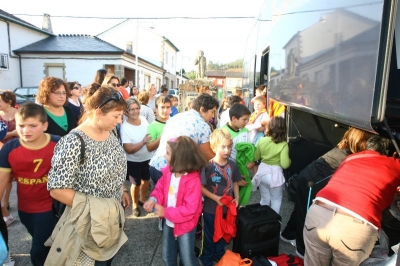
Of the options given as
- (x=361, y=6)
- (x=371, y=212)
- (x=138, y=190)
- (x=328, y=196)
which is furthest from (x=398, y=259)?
(x=138, y=190)

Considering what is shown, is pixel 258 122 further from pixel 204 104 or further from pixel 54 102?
pixel 54 102

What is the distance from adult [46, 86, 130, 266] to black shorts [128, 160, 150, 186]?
187 centimetres

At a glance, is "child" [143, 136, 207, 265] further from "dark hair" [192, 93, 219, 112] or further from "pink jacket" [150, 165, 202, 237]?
"dark hair" [192, 93, 219, 112]

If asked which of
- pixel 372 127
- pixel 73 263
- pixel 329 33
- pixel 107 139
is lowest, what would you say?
pixel 73 263

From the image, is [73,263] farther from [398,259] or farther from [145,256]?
[398,259]

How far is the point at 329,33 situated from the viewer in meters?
2.02

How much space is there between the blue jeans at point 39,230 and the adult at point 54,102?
3.36 feet

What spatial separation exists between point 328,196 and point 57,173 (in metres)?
1.91

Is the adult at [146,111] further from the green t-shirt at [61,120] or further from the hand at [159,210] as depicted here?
the hand at [159,210]

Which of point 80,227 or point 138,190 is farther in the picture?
point 138,190

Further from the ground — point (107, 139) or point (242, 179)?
point (107, 139)

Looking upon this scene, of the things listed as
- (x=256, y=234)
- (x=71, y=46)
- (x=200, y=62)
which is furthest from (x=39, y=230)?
(x=71, y=46)

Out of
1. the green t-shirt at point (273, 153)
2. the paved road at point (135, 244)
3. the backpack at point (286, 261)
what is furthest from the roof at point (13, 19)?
the backpack at point (286, 261)

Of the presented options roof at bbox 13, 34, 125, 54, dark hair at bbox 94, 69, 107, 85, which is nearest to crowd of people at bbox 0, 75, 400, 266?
dark hair at bbox 94, 69, 107, 85
